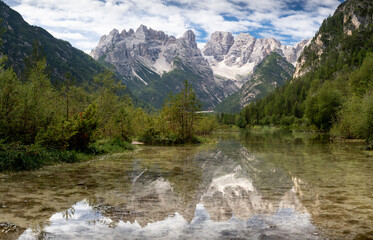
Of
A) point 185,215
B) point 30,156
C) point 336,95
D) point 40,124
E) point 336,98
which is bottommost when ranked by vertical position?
point 185,215

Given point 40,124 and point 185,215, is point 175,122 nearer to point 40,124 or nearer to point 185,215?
point 40,124

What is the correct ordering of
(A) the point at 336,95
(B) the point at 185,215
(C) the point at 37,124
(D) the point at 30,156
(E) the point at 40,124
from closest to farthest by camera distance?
(B) the point at 185,215 < (D) the point at 30,156 < (C) the point at 37,124 < (E) the point at 40,124 < (A) the point at 336,95

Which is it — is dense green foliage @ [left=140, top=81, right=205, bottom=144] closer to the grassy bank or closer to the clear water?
the grassy bank

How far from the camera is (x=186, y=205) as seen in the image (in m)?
11.2

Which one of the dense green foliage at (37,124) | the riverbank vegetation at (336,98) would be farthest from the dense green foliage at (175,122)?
the riverbank vegetation at (336,98)

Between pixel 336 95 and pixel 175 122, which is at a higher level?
pixel 336 95

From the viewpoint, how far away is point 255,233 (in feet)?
26.3

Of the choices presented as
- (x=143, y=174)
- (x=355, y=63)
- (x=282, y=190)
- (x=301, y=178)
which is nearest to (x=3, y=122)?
(x=143, y=174)

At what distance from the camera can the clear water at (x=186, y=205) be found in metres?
8.15

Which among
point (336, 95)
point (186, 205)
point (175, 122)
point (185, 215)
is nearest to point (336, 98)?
point (336, 95)

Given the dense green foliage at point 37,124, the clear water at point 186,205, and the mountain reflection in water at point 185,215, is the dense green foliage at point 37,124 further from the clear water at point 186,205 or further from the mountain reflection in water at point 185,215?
the mountain reflection in water at point 185,215

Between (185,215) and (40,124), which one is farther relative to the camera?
(40,124)

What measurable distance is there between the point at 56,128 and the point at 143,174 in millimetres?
8992

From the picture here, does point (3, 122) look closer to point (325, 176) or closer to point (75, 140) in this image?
point (75, 140)
